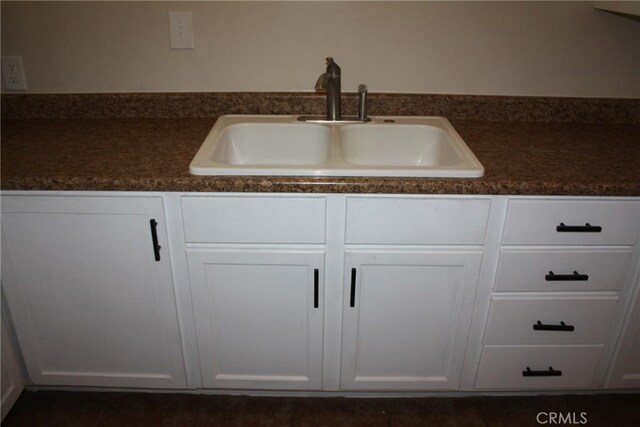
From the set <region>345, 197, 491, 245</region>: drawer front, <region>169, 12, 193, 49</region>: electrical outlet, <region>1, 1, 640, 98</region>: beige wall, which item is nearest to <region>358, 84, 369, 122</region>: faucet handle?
<region>1, 1, 640, 98</region>: beige wall

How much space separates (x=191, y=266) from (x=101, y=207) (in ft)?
0.94

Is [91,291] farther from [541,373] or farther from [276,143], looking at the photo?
[541,373]

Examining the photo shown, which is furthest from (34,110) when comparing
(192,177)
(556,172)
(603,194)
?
(603,194)

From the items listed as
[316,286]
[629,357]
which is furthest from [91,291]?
[629,357]

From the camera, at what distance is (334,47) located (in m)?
1.74

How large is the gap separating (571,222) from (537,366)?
0.52m

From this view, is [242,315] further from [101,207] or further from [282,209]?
[101,207]

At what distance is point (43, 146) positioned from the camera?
154 centimetres

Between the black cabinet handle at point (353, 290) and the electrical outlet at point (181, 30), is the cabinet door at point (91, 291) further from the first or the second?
the electrical outlet at point (181, 30)

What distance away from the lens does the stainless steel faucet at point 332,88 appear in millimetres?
1604

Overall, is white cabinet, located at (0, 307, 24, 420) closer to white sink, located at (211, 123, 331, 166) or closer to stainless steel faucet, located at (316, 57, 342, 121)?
white sink, located at (211, 123, 331, 166)

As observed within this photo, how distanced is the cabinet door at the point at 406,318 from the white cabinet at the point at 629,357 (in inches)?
19.2

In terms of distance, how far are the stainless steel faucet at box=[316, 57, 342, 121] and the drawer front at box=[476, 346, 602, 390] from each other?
2.93ft

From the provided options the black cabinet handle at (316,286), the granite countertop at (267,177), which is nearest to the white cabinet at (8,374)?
the granite countertop at (267,177)
